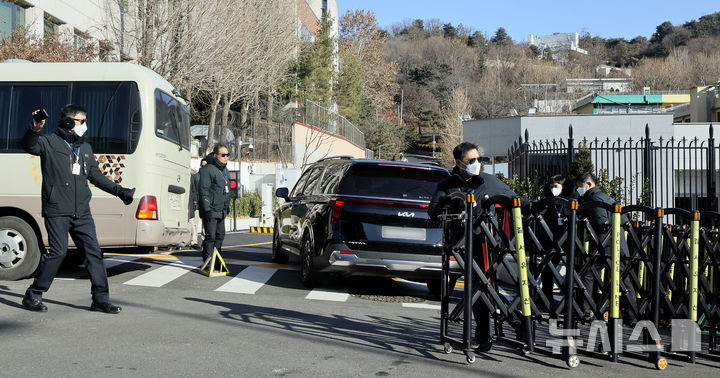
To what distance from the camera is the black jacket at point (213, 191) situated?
11.5 m

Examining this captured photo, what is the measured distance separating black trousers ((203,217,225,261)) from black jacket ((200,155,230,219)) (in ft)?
0.31

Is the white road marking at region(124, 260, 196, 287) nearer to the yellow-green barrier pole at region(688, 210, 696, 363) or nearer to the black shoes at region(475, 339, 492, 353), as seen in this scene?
the black shoes at region(475, 339, 492, 353)

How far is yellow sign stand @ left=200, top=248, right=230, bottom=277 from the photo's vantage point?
37.5 feet

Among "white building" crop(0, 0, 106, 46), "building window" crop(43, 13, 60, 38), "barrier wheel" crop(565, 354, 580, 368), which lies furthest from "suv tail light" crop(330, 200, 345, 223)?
"building window" crop(43, 13, 60, 38)

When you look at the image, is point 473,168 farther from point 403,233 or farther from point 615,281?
point 403,233

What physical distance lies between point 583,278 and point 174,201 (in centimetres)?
669

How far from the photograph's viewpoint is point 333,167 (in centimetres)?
1095

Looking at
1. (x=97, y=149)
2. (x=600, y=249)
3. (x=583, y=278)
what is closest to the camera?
(x=600, y=249)

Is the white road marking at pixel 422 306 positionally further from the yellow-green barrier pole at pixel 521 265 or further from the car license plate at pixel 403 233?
the yellow-green barrier pole at pixel 521 265

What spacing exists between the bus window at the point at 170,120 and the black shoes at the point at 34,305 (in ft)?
11.7

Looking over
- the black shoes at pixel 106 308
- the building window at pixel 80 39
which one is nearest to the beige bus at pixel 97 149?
the black shoes at pixel 106 308

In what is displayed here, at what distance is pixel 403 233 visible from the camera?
960 centimetres

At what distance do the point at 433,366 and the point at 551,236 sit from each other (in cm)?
134

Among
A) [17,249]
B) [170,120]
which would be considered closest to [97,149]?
[170,120]
